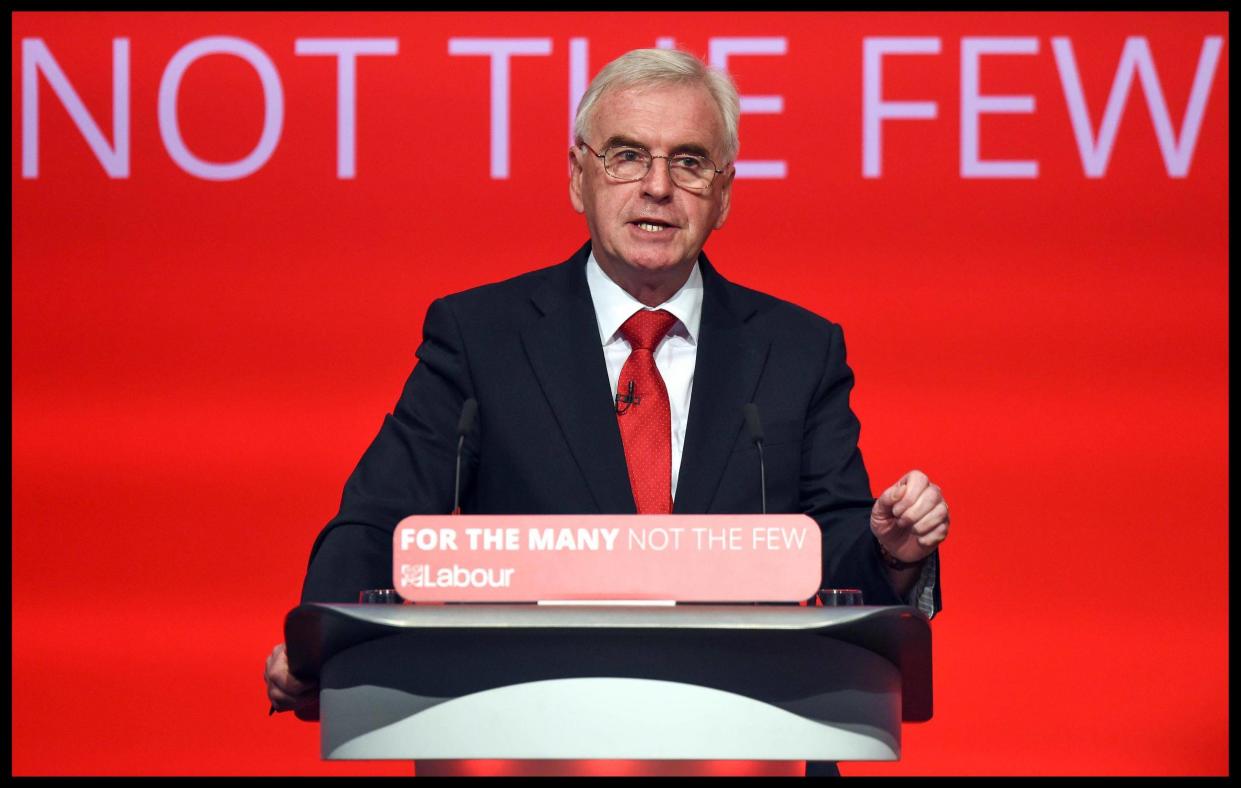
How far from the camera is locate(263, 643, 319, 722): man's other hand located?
1637 mm

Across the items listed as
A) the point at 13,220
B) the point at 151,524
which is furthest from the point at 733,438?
the point at 13,220

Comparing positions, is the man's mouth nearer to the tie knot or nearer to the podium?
the tie knot

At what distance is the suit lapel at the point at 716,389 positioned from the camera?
2068 millimetres

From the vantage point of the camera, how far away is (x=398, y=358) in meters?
3.27

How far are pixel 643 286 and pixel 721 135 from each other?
0.24m

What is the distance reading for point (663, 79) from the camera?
87.2 inches

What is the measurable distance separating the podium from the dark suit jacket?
487 mm

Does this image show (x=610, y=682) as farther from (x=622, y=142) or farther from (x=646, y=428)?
(x=622, y=142)

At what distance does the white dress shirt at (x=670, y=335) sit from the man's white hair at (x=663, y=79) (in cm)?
20

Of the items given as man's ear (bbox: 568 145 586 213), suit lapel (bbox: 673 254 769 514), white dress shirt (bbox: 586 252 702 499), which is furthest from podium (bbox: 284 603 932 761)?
man's ear (bbox: 568 145 586 213)

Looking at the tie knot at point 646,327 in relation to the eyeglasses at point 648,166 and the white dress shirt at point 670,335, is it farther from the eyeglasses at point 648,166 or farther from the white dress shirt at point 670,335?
the eyeglasses at point 648,166

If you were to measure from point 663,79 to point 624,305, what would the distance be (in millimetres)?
319

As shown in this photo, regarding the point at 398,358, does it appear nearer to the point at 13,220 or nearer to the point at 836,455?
the point at 13,220

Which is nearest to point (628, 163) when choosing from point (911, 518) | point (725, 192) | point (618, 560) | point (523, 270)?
point (725, 192)
